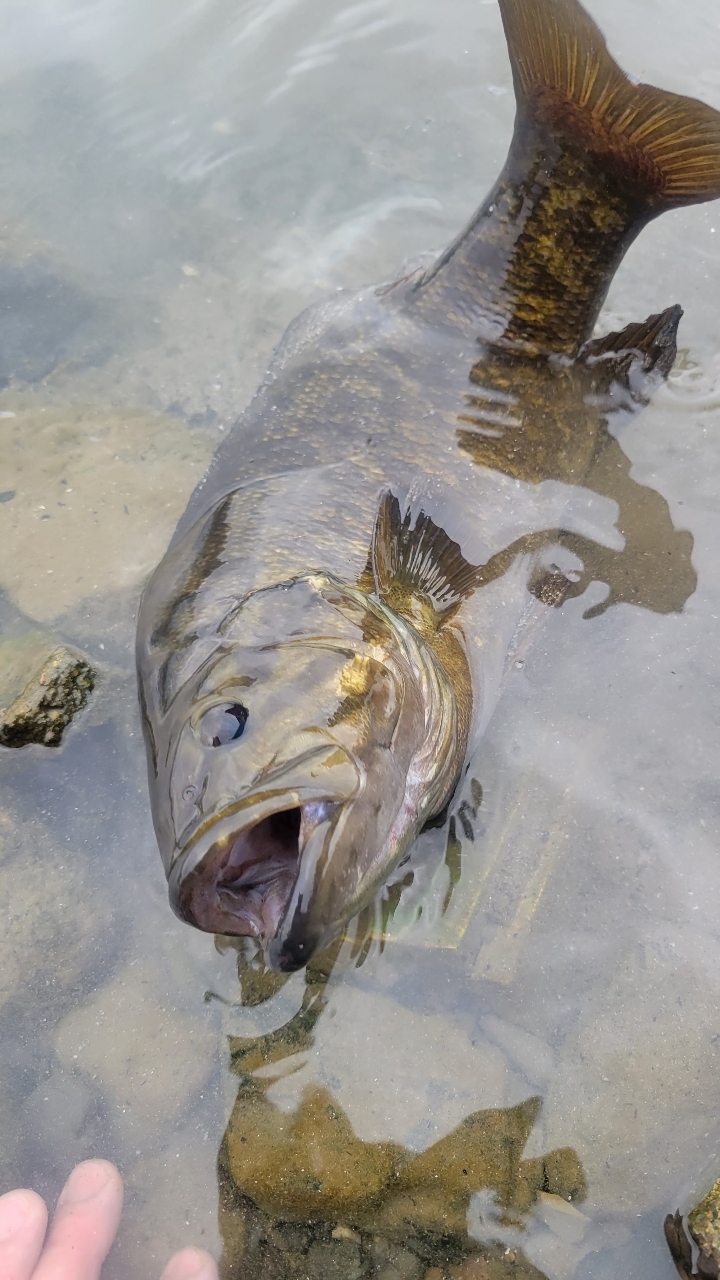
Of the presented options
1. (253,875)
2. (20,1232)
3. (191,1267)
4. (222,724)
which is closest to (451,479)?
(222,724)

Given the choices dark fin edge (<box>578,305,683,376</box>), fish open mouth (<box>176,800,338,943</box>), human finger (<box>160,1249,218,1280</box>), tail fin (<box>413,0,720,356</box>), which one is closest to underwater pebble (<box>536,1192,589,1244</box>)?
human finger (<box>160,1249,218,1280</box>)

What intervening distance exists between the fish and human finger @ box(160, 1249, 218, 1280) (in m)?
1.24

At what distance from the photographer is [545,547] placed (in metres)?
3.38

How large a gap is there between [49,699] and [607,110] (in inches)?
113

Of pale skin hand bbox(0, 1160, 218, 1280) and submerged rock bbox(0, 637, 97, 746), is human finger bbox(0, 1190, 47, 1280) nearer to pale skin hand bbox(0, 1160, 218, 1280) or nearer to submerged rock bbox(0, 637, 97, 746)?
pale skin hand bbox(0, 1160, 218, 1280)

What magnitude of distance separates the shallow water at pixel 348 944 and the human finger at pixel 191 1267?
5cm

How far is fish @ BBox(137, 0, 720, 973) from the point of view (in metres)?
2.20

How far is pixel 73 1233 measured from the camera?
2.41m

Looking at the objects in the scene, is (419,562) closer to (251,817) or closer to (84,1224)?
(251,817)

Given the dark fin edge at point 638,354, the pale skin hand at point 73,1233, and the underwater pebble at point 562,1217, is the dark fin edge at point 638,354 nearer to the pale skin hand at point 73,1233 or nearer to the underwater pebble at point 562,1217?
the underwater pebble at point 562,1217

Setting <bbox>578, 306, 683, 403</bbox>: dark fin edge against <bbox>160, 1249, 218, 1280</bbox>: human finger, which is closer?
<bbox>160, 1249, 218, 1280</bbox>: human finger

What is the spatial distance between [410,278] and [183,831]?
2642mm

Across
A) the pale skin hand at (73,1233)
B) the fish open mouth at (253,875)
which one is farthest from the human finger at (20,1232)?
the fish open mouth at (253,875)

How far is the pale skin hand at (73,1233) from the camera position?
241 cm
